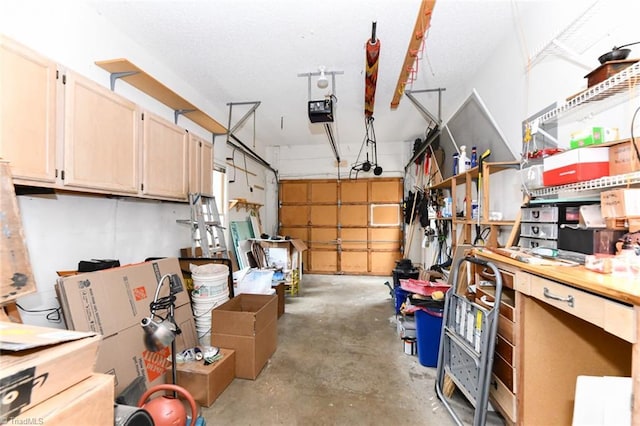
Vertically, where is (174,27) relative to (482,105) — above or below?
above

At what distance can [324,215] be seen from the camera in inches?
252

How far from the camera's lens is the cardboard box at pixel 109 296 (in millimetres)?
1595

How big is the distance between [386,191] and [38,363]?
598 cm

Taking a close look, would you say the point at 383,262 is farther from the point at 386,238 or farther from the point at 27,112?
the point at 27,112

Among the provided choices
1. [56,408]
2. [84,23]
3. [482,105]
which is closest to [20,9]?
[84,23]

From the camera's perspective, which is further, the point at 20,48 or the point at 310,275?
the point at 310,275

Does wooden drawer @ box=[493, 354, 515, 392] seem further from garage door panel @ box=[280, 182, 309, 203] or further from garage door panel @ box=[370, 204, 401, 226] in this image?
garage door panel @ box=[280, 182, 309, 203]

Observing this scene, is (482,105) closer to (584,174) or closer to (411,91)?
(411,91)

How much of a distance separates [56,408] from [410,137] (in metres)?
5.99

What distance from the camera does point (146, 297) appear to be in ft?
6.82

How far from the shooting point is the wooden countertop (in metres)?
0.84

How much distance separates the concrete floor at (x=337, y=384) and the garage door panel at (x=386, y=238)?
2738 mm

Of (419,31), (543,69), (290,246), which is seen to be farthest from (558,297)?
(290,246)

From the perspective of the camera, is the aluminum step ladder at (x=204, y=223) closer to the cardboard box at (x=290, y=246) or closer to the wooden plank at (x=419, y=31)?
the cardboard box at (x=290, y=246)
